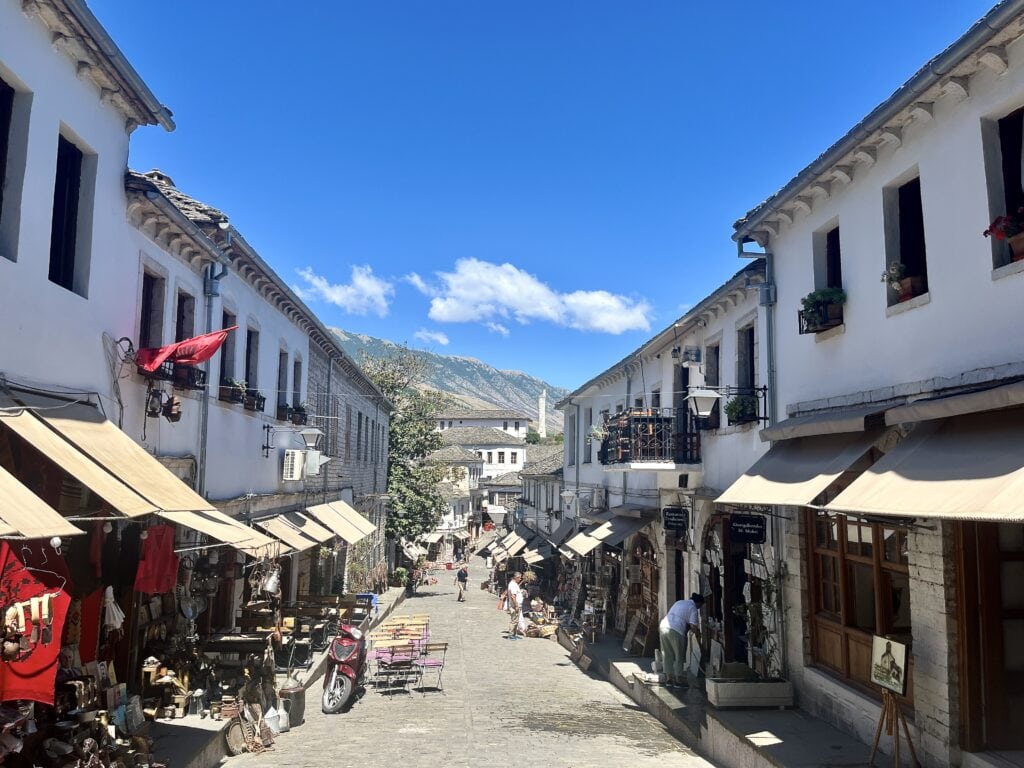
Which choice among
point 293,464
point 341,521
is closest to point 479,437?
point 341,521

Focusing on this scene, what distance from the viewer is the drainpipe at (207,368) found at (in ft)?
37.8

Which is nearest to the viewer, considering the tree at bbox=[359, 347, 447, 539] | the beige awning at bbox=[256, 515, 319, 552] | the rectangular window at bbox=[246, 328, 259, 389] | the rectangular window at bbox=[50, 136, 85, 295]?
the rectangular window at bbox=[50, 136, 85, 295]

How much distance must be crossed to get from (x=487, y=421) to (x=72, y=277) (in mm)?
84675

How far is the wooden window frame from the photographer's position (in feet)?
28.1

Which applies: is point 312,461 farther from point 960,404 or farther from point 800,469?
point 960,404

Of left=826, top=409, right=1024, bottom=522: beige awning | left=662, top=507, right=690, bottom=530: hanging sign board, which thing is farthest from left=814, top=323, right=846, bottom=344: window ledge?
left=662, top=507, right=690, bottom=530: hanging sign board

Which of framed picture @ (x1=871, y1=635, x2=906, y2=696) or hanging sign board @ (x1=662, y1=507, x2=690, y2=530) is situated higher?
hanging sign board @ (x1=662, y1=507, x2=690, y2=530)

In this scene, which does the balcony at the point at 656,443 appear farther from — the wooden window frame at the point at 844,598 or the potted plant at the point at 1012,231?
the potted plant at the point at 1012,231

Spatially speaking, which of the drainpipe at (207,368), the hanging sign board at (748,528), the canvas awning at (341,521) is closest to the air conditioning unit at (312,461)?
the canvas awning at (341,521)

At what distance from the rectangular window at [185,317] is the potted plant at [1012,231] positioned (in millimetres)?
9619

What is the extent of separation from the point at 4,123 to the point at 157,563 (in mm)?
4577

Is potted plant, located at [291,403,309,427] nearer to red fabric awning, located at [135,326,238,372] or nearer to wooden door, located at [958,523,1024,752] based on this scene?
red fabric awning, located at [135,326,238,372]

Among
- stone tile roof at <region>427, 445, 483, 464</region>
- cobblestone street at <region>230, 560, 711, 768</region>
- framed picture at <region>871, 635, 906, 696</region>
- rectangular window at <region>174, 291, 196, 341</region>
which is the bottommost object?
cobblestone street at <region>230, 560, 711, 768</region>

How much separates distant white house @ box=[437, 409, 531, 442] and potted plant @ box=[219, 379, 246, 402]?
7774cm
